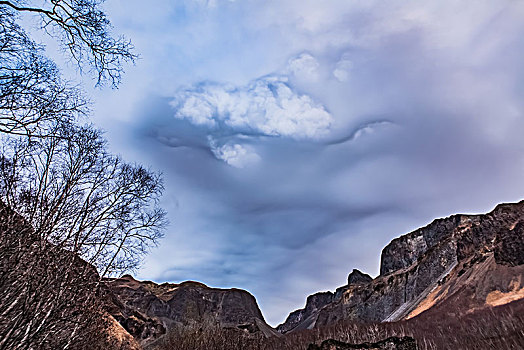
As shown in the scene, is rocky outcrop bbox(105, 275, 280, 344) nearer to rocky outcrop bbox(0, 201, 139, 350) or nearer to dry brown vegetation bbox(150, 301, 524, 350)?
dry brown vegetation bbox(150, 301, 524, 350)

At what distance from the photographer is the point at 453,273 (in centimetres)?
6172

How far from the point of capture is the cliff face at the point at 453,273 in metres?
49.4

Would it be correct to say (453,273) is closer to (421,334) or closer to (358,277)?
(421,334)

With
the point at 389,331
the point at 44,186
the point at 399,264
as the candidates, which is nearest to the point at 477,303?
the point at 389,331

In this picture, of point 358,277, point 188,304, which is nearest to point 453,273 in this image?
point 188,304

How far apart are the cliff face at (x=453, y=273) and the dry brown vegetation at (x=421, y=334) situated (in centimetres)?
366

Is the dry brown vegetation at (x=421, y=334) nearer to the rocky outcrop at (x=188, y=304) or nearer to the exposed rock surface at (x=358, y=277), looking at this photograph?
the rocky outcrop at (x=188, y=304)

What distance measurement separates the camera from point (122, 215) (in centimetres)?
1345

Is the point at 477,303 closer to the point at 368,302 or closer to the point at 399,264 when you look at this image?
the point at 368,302

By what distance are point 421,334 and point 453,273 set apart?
2154 centimetres

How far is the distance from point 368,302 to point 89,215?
300 ft

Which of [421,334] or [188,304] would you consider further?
[188,304]

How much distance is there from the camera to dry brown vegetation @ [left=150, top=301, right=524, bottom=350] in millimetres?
33219

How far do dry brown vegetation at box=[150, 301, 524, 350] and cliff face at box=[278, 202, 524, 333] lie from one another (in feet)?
12.0
